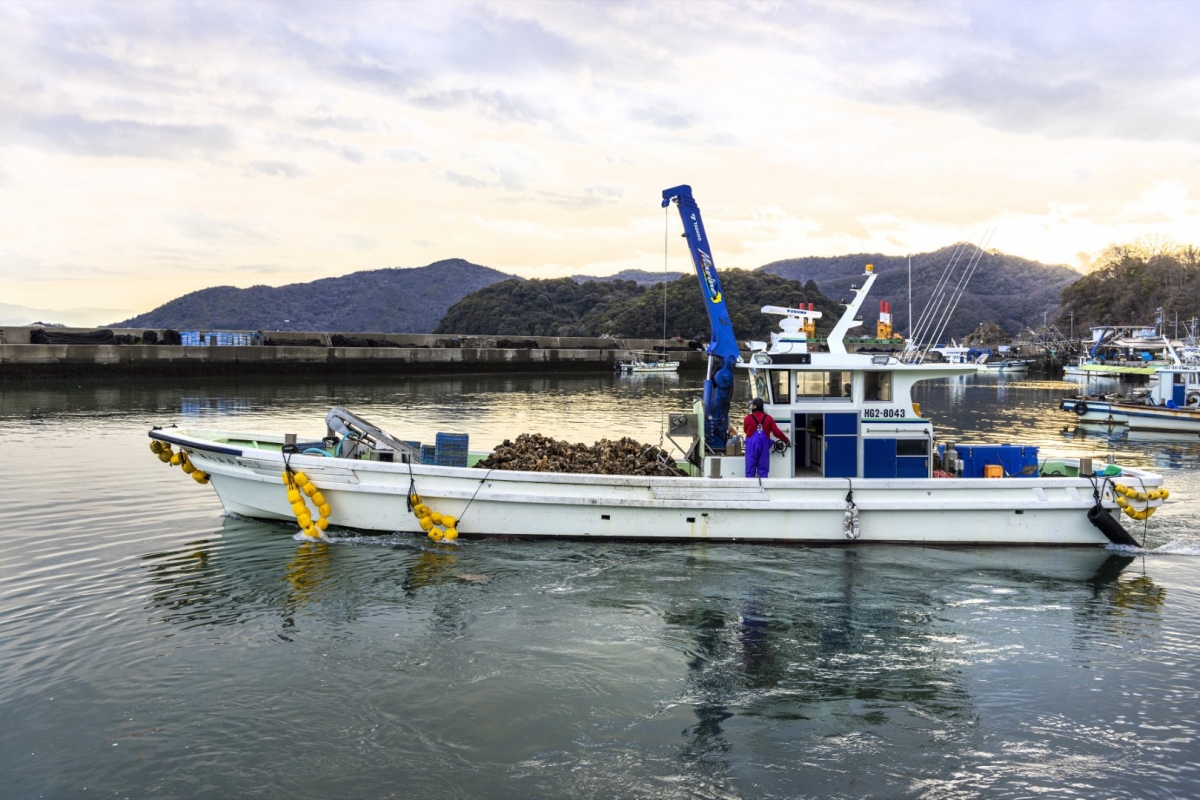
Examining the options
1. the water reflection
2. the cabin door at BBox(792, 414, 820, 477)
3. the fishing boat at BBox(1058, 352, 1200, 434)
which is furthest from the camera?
the fishing boat at BBox(1058, 352, 1200, 434)

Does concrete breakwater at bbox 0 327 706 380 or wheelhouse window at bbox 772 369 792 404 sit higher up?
concrete breakwater at bbox 0 327 706 380

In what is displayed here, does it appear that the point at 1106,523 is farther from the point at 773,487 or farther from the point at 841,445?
the point at 773,487

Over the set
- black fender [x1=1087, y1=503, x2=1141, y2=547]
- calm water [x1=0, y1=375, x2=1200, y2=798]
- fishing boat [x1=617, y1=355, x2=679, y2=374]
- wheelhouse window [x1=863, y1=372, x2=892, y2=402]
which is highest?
fishing boat [x1=617, y1=355, x2=679, y2=374]

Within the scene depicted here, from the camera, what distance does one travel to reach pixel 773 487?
11781 mm

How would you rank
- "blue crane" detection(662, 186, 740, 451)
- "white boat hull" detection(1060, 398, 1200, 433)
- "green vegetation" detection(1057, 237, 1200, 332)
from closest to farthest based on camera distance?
1. "blue crane" detection(662, 186, 740, 451)
2. "white boat hull" detection(1060, 398, 1200, 433)
3. "green vegetation" detection(1057, 237, 1200, 332)

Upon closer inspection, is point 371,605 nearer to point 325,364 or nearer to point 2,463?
point 2,463

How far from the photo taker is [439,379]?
5394 centimetres

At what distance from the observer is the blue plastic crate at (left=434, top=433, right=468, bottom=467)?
41.9ft

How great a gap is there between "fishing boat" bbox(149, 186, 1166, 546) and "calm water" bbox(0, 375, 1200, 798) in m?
0.34

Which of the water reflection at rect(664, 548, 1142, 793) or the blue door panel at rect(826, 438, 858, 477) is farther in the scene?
the blue door panel at rect(826, 438, 858, 477)

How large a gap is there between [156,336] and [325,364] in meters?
10.5

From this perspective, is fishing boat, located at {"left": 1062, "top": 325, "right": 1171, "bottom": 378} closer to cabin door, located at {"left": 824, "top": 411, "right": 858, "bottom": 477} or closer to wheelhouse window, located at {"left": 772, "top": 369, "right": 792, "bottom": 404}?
cabin door, located at {"left": 824, "top": 411, "right": 858, "bottom": 477}

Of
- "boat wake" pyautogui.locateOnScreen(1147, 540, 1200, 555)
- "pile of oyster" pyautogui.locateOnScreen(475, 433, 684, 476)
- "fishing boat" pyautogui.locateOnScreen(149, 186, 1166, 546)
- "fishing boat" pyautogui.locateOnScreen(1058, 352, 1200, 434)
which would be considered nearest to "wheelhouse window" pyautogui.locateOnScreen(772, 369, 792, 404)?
"fishing boat" pyautogui.locateOnScreen(149, 186, 1166, 546)

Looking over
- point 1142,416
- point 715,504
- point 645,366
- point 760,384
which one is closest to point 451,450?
point 715,504
